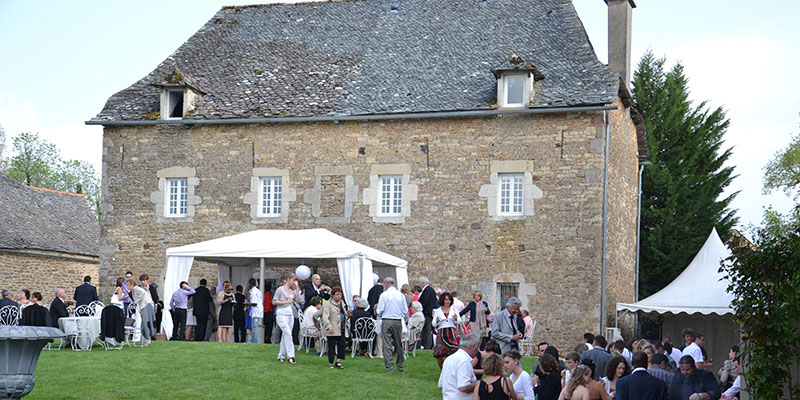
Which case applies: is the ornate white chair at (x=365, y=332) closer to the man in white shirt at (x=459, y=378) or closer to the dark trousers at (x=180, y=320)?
the dark trousers at (x=180, y=320)

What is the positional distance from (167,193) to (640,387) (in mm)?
15848

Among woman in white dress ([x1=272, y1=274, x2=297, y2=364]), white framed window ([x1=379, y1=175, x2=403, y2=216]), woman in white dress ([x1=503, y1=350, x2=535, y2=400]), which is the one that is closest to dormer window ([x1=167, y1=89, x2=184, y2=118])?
white framed window ([x1=379, y1=175, x2=403, y2=216])

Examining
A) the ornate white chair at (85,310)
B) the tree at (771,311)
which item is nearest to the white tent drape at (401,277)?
the ornate white chair at (85,310)

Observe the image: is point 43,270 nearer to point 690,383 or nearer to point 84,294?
point 84,294

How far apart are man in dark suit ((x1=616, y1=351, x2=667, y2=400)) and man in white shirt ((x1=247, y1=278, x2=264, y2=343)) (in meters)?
10.2

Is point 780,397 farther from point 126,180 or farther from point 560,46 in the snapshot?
point 126,180

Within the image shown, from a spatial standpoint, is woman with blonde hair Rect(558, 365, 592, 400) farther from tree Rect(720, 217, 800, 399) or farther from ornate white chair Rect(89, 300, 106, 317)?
ornate white chair Rect(89, 300, 106, 317)

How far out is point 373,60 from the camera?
2331 centimetres

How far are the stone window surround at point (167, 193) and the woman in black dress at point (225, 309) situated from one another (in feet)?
15.2

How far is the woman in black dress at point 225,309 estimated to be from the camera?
18.3 meters

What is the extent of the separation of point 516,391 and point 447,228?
39.6 ft

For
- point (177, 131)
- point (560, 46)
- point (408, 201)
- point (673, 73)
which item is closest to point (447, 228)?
point (408, 201)

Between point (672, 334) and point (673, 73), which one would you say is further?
point (673, 73)

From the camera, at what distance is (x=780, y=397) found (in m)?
8.78
